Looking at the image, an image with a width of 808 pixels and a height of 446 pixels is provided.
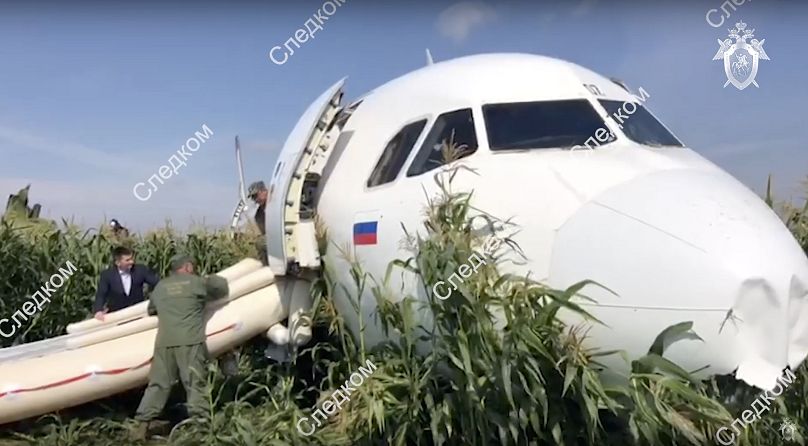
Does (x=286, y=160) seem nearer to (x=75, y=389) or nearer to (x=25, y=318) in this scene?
(x=75, y=389)

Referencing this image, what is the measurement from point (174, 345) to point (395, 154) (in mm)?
2652

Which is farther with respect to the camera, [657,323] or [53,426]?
[53,426]

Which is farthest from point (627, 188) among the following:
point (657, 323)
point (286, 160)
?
point (286, 160)

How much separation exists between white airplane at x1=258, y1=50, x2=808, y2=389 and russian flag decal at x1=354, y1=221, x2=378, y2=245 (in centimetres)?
2

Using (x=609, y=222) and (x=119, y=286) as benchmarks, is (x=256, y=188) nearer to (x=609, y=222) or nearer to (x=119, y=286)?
(x=119, y=286)

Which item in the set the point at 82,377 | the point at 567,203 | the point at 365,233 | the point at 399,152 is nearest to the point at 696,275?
the point at 567,203

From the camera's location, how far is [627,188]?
499 cm

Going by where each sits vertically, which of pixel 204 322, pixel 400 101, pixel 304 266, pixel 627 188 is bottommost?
pixel 204 322

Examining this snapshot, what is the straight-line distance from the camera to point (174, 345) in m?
7.23

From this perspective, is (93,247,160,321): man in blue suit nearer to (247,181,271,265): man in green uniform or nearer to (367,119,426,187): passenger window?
(247,181,271,265): man in green uniform

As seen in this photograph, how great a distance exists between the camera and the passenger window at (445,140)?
19.6ft

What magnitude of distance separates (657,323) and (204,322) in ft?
14.6

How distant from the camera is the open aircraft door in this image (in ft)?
21.9

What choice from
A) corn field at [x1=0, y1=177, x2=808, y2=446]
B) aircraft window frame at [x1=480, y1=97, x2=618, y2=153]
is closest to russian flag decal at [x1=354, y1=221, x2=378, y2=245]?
corn field at [x1=0, y1=177, x2=808, y2=446]
